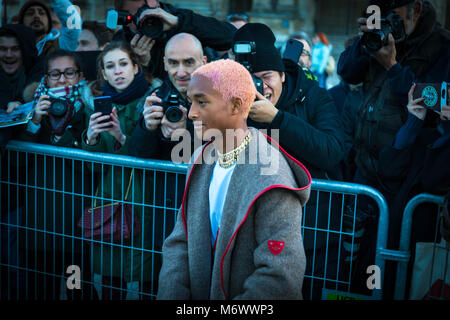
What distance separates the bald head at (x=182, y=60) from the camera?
3338 mm

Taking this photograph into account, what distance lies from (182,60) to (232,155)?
1310 millimetres

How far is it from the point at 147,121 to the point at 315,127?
1.03 metres

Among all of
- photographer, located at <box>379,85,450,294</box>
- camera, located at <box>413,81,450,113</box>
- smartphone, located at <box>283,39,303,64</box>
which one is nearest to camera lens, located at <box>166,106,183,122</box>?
smartphone, located at <box>283,39,303,64</box>

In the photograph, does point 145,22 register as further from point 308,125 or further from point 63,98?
point 308,125

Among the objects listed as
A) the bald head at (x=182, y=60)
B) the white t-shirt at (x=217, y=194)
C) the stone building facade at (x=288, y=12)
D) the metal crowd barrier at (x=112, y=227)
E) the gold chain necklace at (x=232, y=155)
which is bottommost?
the metal crowd barrier at (x=112, y=227)

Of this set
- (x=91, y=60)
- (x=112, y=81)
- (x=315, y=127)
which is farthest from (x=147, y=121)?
(x=91, y=60)

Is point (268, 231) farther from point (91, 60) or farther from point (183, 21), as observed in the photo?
point (91, 60)

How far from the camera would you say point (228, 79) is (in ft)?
6.94

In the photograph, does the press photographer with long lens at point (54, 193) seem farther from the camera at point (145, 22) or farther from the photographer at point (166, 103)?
the camera at point (145, 22)

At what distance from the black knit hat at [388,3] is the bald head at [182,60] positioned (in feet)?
3.95

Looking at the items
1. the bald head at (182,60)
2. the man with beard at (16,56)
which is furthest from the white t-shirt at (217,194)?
the man with beard at (16,56)

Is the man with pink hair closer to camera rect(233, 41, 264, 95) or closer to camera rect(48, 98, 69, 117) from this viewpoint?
camera rect(233, 41, 264, 95)

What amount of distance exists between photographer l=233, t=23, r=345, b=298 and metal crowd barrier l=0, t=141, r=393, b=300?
1cm

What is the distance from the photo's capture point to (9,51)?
4.34 m
